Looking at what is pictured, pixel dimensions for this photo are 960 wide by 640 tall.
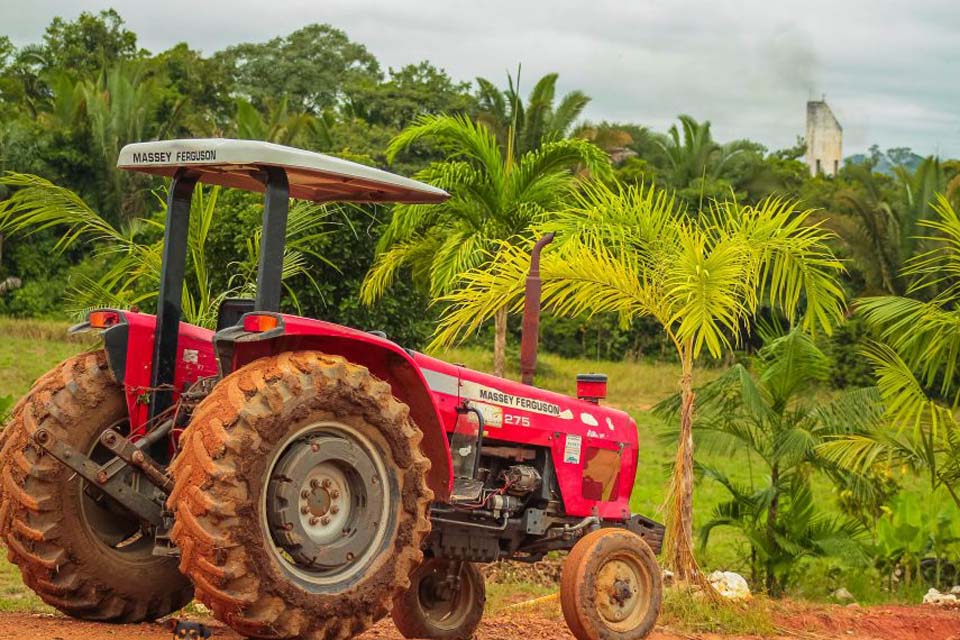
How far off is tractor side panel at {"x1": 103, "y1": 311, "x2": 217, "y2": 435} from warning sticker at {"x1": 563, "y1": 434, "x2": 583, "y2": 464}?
221 cm

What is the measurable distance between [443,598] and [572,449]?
116cm

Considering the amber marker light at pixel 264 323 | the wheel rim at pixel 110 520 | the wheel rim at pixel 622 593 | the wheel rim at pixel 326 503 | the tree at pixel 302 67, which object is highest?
the tree at pixel 302 67

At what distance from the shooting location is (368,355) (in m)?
6.25

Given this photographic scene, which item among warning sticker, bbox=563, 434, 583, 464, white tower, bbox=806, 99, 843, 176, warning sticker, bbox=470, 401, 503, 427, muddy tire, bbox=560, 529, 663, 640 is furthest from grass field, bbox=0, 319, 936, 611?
white tower, bbox=806, 99, 843, 176

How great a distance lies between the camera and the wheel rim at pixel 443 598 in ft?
25.6

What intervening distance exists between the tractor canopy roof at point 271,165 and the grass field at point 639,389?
25.5ft

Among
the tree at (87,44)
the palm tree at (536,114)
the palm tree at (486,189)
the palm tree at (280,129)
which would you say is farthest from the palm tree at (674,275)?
the tree at (87,44)

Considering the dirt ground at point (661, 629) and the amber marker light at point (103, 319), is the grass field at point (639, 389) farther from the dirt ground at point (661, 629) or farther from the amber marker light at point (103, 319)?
the amber marker light at point (103, 319)

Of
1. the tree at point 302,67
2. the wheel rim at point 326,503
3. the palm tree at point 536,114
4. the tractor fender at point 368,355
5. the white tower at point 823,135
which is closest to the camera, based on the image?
the wheel rim at point 326,503

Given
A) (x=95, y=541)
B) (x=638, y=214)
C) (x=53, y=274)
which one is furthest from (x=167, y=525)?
(x=53, y=274)

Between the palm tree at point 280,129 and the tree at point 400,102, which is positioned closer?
the palm tree at point 280,129

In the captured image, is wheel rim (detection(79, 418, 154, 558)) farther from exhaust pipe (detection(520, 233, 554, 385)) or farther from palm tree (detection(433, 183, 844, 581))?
palm tree (detection(433, 183, 844, 581))

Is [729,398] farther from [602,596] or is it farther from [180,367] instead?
[180,367]

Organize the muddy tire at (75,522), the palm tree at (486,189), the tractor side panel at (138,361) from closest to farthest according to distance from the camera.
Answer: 1. the muddy tire at (75,522)
2. the tractor side panel at (138,361)
3. the palm tree at (486,189)
